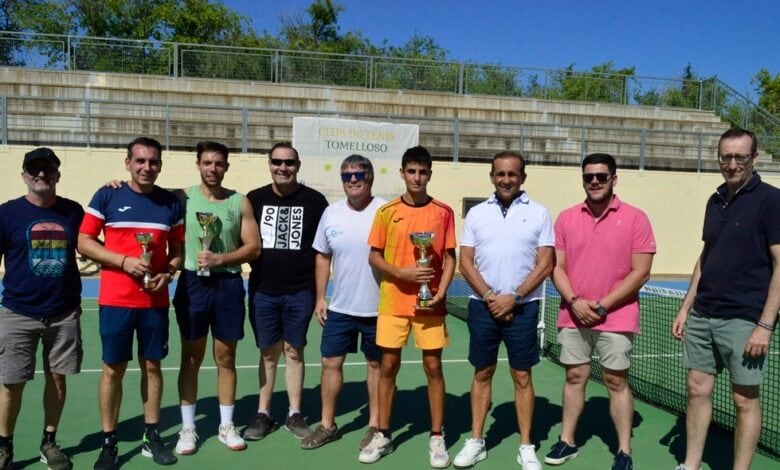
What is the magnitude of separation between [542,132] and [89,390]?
15.2m

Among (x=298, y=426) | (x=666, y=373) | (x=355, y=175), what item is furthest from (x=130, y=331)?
(x=666, y=373)

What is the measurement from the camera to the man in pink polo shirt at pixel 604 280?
4.26 metres

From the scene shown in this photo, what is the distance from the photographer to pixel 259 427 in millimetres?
4883

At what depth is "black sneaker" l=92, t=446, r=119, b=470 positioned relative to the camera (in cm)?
423

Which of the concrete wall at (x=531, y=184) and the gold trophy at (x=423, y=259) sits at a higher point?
the concrete wall at (x=531, y=184)

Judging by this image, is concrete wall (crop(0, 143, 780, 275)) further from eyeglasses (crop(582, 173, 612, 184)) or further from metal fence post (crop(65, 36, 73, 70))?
eyeglasses (crop(582, 173, 612, 184))

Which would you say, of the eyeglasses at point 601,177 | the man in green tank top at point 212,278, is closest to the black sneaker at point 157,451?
the man in green tank top at point 212,278

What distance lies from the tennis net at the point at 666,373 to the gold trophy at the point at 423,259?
8.89 ft

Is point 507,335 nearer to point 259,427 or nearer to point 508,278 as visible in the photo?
point 508,278

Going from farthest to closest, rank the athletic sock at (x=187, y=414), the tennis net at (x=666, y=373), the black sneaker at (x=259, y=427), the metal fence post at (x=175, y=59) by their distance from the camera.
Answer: the metal fence post at (x=175, y=59) < the tennis net at (x=666, y=373) < the black sneaker at (x=259, y=427) < the athletic sock at (x=187, y=414)

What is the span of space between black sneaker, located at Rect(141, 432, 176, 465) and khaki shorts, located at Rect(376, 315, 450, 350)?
1547mm

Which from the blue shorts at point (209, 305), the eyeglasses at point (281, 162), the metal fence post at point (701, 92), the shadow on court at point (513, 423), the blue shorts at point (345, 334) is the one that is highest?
the metal fence post at point (701, 92)

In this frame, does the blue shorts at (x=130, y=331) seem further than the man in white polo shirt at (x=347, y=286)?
No

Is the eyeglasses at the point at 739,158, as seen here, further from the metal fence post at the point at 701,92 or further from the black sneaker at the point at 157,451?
the metal fence post at the point at 701,92
